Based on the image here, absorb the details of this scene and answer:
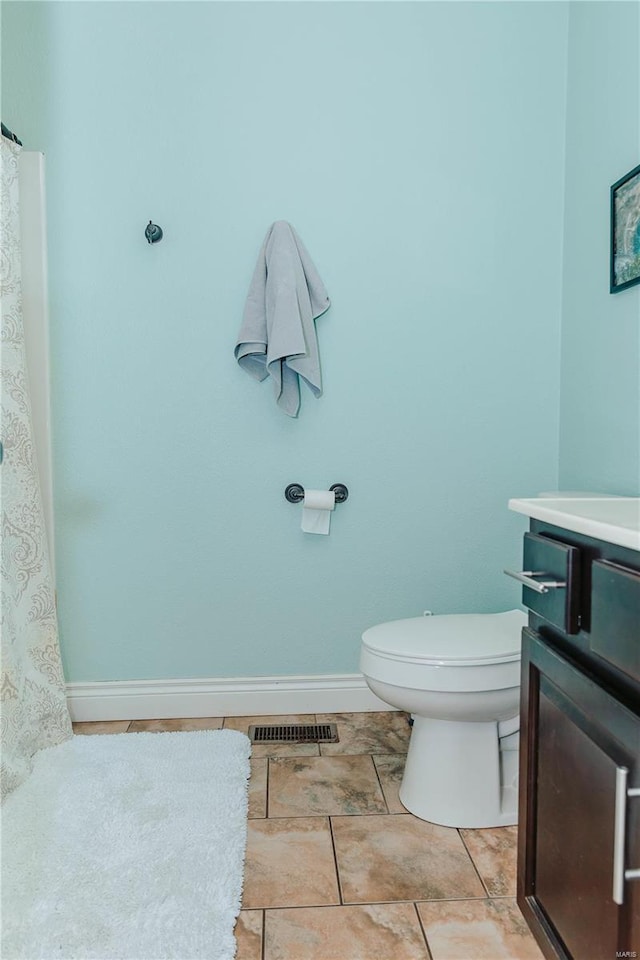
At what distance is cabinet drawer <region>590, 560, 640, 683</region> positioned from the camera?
808 mm

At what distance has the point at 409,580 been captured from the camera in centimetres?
222

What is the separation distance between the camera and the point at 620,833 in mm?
795

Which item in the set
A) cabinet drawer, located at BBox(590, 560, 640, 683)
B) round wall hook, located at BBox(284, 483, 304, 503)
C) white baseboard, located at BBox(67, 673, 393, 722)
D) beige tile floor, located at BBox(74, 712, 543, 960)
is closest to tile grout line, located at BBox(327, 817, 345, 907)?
beige tile floor, located at BBox(74, 712, 543, 960)

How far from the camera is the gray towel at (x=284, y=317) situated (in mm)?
1992

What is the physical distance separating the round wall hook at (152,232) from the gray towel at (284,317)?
318 millimetres

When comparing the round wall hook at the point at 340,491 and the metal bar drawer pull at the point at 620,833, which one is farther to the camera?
the round wall hook at the point at 340,491

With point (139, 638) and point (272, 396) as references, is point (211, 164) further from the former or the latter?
point (139, 638)

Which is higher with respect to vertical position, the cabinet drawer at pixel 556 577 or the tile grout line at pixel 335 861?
the cabinet drawer at pixel 556 577

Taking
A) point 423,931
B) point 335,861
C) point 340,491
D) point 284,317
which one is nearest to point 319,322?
point 284,317

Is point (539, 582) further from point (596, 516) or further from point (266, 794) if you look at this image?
point (266, 794)

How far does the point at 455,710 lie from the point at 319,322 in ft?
4.03

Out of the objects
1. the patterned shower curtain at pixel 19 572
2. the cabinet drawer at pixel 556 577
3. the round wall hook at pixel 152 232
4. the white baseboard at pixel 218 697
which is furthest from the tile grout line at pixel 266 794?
→ the round wall hook at pixel 152 232

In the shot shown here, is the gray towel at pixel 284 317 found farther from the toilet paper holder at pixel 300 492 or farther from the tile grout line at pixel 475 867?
the tile grout line at pixel 475 867

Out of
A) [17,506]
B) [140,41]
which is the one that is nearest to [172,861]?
[17,506]
